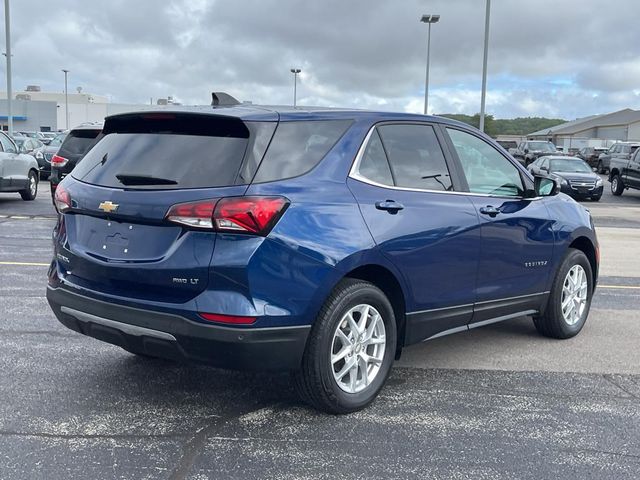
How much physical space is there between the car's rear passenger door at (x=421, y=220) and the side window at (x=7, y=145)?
45.2ft

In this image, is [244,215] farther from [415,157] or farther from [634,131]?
[634,131]

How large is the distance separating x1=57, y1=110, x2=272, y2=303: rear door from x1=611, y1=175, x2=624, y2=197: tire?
24685 millimetres

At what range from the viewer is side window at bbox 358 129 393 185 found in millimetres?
4242

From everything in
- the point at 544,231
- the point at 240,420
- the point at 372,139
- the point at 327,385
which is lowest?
the point at 240,420

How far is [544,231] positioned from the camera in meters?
5.50

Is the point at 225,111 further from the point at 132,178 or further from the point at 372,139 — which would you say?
the point at 372,139

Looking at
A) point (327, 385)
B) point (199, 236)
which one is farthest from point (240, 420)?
point (199, 236)

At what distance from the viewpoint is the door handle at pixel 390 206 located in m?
4.18

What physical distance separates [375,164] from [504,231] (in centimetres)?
132

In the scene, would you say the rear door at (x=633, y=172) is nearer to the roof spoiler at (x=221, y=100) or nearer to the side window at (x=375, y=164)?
the side window at (x=375, y=164)

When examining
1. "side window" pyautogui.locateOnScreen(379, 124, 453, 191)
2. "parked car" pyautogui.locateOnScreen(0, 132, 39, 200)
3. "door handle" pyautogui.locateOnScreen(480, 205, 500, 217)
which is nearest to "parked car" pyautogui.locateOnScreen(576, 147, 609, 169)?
"parked car" pyautogui.locateOnScreen(0, 132, 39, 200)

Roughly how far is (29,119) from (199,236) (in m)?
89.8

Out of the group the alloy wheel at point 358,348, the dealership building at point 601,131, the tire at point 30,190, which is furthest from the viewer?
the dealership building at point 601,131

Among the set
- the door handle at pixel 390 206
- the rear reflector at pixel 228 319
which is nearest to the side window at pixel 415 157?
the door handle at pixel 390 206
